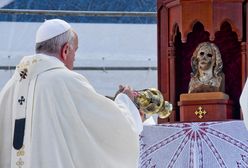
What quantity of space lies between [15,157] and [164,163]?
86 cm

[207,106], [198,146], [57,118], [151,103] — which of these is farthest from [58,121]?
[207,106]

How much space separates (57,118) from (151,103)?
2.05ft

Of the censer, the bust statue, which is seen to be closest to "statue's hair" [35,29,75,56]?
the censer

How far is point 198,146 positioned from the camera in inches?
143

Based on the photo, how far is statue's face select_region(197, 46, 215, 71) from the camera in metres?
3.82

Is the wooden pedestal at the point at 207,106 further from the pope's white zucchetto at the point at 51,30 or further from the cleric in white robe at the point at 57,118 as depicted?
the pope's white zucchetto at the point at 51,30

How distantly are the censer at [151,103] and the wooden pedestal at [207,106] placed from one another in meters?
0.23

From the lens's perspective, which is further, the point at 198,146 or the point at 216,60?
the point at 216,60

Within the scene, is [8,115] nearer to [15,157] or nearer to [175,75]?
[15,157]

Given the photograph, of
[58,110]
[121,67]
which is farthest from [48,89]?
[121,67]

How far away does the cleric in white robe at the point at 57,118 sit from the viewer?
2.92 meters

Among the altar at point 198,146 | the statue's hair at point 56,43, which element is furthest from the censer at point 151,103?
the statue's hair at point 56,43

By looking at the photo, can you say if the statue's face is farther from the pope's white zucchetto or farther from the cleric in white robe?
the pope's white zucchetto

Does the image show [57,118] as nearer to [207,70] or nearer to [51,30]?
[51,30]
